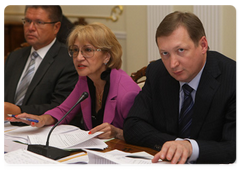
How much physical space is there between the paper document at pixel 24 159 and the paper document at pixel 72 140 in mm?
161

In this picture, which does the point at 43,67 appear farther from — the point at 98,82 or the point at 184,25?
the point at 184,25

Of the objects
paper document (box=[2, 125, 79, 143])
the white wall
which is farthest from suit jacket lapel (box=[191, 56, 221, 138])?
the white wall

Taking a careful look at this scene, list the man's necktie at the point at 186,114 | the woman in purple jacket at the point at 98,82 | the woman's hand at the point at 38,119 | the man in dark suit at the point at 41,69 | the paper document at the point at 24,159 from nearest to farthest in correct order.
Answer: the paper document at the point at 24,159
the man's necktie at the point at 186,114
the woman's hand at the point at 38,119
the woman in purple jacket at the point at 98,82
the man in dark suit at the point at 41,69

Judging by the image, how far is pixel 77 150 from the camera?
1728 millimetres

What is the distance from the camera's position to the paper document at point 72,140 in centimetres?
175

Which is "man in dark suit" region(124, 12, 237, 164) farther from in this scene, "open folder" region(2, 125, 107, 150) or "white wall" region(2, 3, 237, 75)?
"white wall" region(2, 3, 237, 75)

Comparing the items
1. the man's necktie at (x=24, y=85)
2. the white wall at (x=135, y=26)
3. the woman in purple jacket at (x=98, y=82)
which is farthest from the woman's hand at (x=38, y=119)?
the white wall at (x=135, y=26)

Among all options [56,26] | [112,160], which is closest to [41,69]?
[56,26]

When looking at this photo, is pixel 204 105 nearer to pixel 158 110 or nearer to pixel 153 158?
pixel 158 110

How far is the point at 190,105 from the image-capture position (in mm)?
1803

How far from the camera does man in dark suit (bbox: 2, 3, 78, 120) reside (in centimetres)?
267

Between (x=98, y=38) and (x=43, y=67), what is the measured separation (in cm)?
73

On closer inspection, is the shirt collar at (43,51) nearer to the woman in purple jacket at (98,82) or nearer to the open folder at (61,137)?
the woman in purple jacket at (98,82)

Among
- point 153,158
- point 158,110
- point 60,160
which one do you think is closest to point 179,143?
point 153,158
